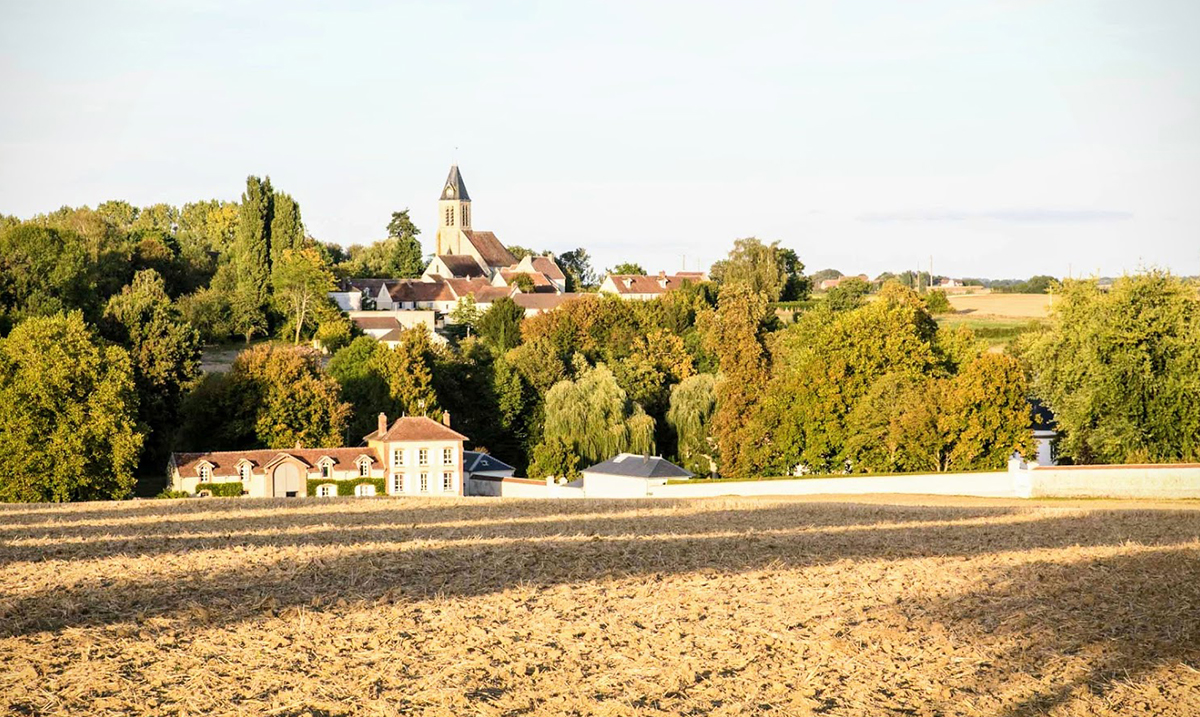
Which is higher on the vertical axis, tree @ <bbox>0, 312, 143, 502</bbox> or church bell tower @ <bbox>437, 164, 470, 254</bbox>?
church bell tower @ <bbox>437, 164, 470, 254</bbox>

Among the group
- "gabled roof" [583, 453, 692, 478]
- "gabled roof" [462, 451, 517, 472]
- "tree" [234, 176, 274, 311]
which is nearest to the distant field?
"gabled roof" [583, 453, 692, 478]

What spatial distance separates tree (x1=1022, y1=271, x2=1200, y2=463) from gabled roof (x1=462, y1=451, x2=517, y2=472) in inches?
1078

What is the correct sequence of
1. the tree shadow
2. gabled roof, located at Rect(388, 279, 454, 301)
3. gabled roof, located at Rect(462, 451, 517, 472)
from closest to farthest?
1. the tree shadow
2. gabled roof, located at Rect(462, 451, 517, 472)
3. gabled roof, located at Rect(388, 279, 454, 301)

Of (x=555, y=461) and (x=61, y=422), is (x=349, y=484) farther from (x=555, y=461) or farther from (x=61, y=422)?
(x=61, y=422)

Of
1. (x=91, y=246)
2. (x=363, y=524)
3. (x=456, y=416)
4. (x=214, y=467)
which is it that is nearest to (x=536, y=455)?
(x=456, y=416)

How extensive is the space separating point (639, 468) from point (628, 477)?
2.07 metres

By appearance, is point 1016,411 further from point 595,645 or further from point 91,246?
point 91,246

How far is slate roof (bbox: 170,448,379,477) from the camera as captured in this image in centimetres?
5247

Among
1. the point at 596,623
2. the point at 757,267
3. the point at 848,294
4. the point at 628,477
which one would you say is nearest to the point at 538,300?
the point at 757,267

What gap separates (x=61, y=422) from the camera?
47.6m

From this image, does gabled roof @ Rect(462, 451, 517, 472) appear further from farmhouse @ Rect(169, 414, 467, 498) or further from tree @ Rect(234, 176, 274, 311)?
tree @ Rect(234, 176, 274, 311)

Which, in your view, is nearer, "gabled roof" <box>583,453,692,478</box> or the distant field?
"gabled roof" <box>583,453,692,478</box>

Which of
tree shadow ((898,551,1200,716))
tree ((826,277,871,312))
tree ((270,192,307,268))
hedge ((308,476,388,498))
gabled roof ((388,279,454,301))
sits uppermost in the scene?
tree ((270,192,307,268))

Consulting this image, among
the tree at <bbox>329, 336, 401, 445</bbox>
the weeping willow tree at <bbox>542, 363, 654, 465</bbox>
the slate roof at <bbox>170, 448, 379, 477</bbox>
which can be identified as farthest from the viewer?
the tree at <bbox>329, 336, 401, 445</bbox>
